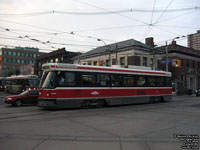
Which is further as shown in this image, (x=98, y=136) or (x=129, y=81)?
(x=129, y=81)

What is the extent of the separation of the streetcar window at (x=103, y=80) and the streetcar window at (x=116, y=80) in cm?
48

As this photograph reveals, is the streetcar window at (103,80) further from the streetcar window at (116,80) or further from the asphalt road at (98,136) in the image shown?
the asphalt road at (98,136)

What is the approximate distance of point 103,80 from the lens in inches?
586

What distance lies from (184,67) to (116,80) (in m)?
31.2

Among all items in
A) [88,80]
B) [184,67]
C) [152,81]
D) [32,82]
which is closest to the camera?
[88,80]

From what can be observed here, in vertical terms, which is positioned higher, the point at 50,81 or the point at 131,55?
the point at 131,55

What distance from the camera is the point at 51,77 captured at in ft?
41.4

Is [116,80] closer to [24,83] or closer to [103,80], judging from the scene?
[103,80]

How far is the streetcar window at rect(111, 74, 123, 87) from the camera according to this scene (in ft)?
50.5

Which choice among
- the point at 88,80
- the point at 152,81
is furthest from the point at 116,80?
the point at 152,81

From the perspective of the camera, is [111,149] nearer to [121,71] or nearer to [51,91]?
[51,91]

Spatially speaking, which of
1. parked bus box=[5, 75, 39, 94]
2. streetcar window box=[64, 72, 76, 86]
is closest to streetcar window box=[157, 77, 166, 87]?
streetcar window box=[64, 72, 76, 86]

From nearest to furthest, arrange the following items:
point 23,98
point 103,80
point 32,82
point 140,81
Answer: point 103,80
point 23,98
point 140,81
point 32,82

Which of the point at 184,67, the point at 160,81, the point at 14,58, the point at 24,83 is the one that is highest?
the point at 14,58
